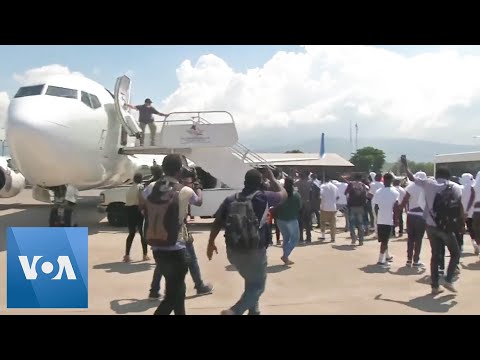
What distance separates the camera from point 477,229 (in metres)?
9.38

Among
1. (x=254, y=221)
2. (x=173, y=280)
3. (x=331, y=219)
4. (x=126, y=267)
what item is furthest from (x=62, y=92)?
(x=254, y=221)

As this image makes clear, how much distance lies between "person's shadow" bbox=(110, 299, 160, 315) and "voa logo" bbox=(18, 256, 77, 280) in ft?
2.25

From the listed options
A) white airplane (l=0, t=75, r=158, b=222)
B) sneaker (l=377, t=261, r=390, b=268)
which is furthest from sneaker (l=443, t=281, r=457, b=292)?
white airplane (l=0, t=75, r=158, b=222)

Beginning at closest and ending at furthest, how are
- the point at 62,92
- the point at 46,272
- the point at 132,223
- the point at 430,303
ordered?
the point at 46,272
the point at 430,303
the point at 132,223
the point at 62,92

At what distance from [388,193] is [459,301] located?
284cm

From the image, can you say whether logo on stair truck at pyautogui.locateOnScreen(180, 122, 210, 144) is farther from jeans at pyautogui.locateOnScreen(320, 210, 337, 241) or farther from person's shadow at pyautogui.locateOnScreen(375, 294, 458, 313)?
person's shadow at pyautogui.locateOnScreen(375, 294, 458, 313)

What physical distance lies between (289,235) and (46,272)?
14.7 ft

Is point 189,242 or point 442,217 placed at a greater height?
→ point 442,217

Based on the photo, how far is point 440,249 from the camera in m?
6.55

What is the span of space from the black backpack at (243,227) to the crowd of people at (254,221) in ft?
0.03

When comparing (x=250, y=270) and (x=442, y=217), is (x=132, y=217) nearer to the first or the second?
(x=250, y=270)

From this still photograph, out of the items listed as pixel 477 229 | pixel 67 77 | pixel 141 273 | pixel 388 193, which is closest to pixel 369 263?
pixel 388 193

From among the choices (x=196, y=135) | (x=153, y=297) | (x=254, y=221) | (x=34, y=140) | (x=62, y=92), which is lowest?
(x=153, y=297)

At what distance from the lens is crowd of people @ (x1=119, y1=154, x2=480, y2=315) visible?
454cm
